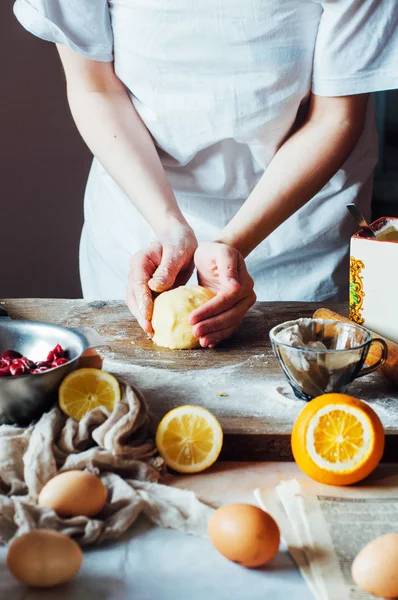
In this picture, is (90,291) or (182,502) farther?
(90,291)

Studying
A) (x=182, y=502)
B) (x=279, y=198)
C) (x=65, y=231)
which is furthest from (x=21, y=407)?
(x=65, y=231)

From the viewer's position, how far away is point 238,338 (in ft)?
5.00

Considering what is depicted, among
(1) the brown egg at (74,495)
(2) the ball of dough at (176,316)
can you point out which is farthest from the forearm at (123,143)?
(1) the brown egg at (74,495)

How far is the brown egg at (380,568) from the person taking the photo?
742 mm

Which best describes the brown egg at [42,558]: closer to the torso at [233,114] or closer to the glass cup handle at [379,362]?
the glass cup handle at [379,362]

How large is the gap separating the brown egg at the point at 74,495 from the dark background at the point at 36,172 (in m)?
2.17

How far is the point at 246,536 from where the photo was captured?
2.60ft

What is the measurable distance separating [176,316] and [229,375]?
0.19 metres

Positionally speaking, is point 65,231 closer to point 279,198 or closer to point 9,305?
point 9,305

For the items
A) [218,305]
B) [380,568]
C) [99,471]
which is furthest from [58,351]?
[380,568]

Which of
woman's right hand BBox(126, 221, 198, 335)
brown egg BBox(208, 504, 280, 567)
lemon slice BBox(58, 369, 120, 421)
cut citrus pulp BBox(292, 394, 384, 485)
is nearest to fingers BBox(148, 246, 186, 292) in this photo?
woman's right hand BBox(126, 221, 198, 335)

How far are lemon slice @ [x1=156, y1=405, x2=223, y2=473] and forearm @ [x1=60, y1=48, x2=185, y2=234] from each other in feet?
2.25

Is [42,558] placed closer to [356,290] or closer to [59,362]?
[59,362]

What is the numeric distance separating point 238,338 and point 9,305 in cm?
54
